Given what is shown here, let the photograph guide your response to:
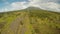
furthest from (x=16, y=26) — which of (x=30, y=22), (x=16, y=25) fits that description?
(x=30, y=22)

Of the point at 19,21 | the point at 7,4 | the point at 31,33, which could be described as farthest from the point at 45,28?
the point at 7,4

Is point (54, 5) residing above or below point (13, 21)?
above

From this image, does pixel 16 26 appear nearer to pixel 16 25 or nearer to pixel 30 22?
pixel 16 25

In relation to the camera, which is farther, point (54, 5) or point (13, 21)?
point (54, 5)

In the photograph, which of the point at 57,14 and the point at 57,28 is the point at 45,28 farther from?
the point at 57,14

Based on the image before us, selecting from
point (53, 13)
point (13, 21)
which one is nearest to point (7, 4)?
A: point (13, 21)

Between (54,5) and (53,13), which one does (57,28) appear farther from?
A: (54,5)

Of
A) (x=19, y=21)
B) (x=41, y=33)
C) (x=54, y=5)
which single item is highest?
(x=54, y=5)
